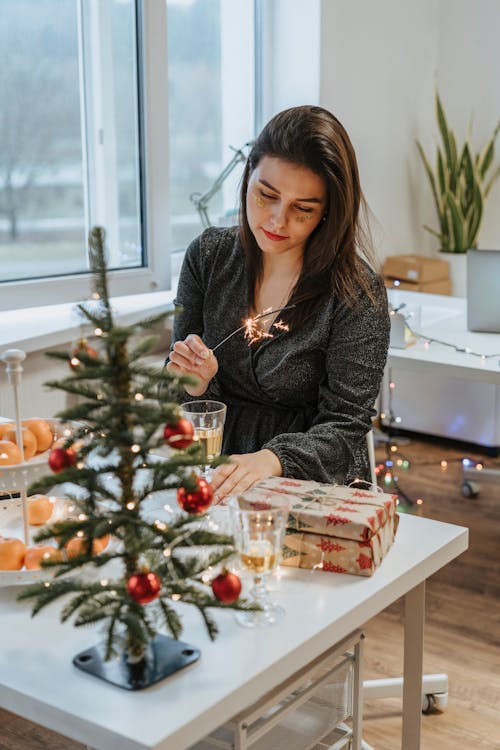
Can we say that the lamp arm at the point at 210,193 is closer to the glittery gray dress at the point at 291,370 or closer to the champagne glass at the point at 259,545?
the glittery gray dress at the point at 291,370

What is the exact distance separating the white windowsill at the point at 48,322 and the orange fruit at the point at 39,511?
3.19ft

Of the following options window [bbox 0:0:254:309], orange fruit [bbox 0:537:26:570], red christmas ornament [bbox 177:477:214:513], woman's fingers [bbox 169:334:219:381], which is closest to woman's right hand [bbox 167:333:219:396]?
woman's fingers [bbox 169:334:219:381]

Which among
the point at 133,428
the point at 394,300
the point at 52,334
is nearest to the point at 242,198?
the point at 52,334

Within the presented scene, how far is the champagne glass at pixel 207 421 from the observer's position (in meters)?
1.61

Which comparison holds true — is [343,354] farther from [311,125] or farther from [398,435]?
[398,435]

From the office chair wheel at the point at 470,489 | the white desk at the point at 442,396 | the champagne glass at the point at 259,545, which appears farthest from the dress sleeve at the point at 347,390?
the office chair wheel at the point at 470,489

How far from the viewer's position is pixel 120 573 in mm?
1364

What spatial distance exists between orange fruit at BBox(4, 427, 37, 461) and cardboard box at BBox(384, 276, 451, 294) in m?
3.02

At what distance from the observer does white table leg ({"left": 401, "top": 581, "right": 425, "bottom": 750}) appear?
1.59 meters

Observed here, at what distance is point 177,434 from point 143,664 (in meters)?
0.27

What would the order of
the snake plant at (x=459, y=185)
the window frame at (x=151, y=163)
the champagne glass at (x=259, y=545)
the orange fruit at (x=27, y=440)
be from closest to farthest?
1. the champagne glass at (x=259, y=545)
2. the orange fruit at (x=27, y=440)
3. the window frame at (x=151, y=163)
4. the snake plant at (x=459, y=185)

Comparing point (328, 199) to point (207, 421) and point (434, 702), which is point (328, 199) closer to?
point (207, 421)

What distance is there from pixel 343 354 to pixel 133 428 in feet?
3.02

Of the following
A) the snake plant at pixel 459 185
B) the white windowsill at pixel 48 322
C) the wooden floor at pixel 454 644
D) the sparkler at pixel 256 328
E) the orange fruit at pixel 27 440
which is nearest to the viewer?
the orange fruit at pixel 27 440
